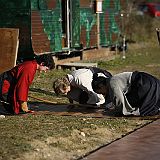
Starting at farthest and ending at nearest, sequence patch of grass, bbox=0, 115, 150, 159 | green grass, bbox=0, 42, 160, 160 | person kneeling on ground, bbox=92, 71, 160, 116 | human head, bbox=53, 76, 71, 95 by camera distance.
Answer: human head, bbox=53, 76, 71, 95
person kneeling on ground, bbox=92, 71, 160, 116
patch of grass, bbox=0, 115, 150, 159
green grass, bbox=0, 42, 160, 160

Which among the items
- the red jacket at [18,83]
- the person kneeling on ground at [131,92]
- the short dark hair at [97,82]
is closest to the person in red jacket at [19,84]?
the red jacket at [18,83]

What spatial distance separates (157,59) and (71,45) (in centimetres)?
420

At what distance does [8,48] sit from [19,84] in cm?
476

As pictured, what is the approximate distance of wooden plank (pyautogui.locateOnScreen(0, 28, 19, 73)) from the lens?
13.3m

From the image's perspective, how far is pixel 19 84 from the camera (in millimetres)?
8836

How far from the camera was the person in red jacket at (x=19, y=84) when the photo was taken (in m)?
8.84

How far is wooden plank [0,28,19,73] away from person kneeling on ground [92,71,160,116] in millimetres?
4739

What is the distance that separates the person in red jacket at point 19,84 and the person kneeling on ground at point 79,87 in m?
0.34

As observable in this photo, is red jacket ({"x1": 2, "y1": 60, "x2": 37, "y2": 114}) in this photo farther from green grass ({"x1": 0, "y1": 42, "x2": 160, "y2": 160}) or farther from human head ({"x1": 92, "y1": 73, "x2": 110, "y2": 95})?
human head ({"x1": 92, "y1": 73, "x2": 110, "y2": 95})

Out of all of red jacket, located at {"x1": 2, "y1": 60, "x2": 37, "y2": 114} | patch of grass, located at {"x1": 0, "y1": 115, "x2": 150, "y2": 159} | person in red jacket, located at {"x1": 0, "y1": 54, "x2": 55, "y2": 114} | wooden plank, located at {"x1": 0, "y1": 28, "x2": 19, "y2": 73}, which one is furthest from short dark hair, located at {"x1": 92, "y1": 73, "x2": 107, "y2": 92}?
wooden plank, located at {"x1": 0, "y1": 28, "x2": 19, "y2": 73}

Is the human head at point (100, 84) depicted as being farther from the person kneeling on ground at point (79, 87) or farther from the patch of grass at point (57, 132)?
the patch of grass at point (57, 132)

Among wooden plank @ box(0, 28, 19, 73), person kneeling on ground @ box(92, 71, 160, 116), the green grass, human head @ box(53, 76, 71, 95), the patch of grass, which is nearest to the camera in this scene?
the green grass

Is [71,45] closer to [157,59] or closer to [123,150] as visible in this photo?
[157,59]

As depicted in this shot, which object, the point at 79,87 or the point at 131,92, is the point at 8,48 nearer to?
the point at 79,87
